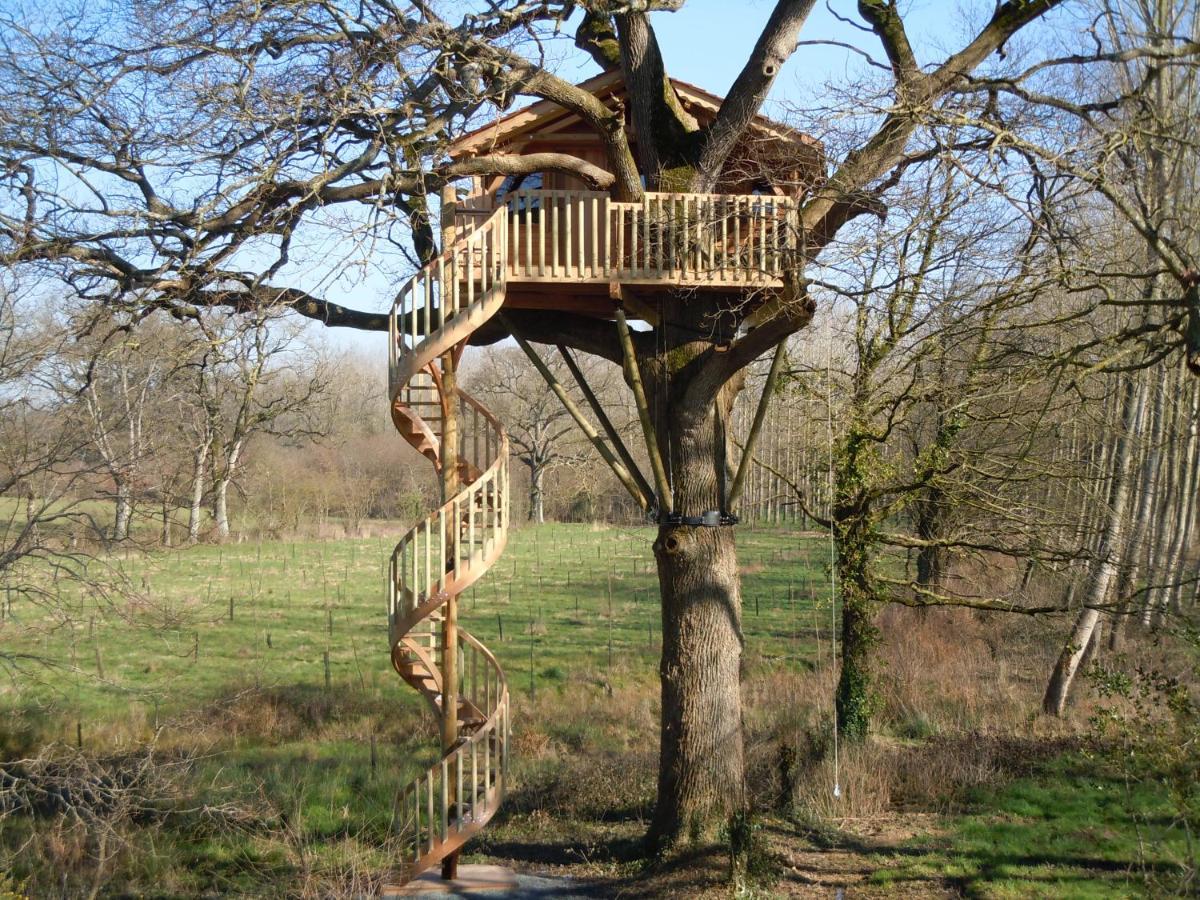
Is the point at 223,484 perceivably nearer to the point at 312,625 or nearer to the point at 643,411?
the point at 312,625

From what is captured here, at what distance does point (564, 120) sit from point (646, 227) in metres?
2.85

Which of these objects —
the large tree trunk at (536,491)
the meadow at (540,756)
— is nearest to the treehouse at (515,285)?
the meadow at (540,756)

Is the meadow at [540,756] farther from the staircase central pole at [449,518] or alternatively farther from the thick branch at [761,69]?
the thick branch at [761,69]

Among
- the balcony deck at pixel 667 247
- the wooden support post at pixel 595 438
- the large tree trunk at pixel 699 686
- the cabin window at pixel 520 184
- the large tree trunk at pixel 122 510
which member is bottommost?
the large tree trunk at pixel 699 686

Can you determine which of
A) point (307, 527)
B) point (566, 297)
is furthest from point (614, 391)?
point (566, 297)

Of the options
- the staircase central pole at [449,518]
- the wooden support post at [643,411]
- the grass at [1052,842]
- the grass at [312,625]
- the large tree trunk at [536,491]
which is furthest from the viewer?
the large tree trunk at [536,491]

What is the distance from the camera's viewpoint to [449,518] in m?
11.1

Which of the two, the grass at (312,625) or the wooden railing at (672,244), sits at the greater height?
the wooden railing at (672,244)

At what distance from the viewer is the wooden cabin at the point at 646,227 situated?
9992 millimetres

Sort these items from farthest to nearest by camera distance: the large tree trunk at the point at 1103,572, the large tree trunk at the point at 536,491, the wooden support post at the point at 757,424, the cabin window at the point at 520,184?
the large tree trunk at the point at 536,491
the large tree trunk at the point at 1103,572
the cabin window at the point at 520,184
the wooden support post at the point at 757,424

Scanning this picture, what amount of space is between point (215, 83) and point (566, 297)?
3.87 meters

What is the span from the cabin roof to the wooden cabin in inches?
0.5

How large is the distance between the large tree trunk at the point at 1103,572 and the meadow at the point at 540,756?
554 mm

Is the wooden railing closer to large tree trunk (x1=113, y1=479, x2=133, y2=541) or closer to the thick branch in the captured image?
the thick branch
